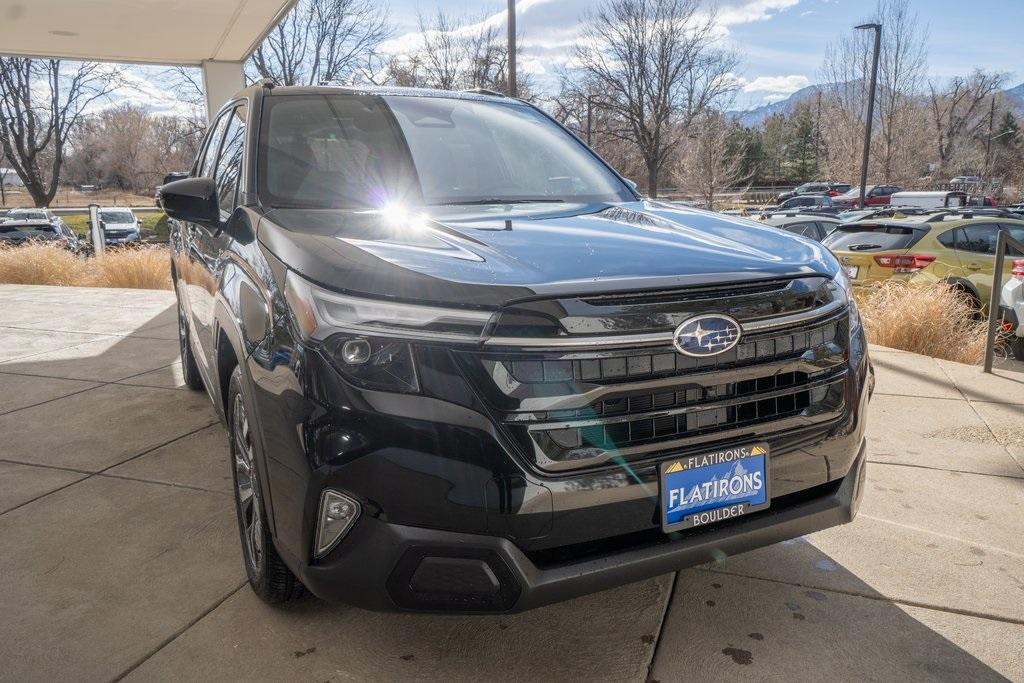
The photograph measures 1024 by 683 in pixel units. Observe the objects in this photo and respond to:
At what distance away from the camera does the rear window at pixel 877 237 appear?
1002 centimetres

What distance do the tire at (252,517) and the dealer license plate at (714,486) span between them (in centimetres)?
119

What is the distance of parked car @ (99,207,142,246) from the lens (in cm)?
2536

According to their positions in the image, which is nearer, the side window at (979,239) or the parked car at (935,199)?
the side window at (979,239)

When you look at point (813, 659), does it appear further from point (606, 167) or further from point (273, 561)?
point (606, 167)

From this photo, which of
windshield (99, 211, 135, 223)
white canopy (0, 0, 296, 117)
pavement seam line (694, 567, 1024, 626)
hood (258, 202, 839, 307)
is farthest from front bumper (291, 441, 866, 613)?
windshield (99, 211, 135, 223)

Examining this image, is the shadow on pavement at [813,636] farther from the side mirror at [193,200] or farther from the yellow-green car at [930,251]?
the yellow-green car at [930,251]

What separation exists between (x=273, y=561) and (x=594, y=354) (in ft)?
4.22

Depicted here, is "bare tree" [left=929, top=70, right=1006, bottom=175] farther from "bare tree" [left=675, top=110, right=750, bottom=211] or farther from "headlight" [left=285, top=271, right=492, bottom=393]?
"headlight" [left=285, top=271, right=492, bottom=393]

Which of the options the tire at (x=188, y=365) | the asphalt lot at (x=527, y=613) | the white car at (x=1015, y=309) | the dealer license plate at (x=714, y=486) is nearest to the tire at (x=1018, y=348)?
the white car at (x=1015, y=309)

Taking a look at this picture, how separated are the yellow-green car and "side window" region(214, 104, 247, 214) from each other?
26.7 feet

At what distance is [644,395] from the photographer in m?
2.05

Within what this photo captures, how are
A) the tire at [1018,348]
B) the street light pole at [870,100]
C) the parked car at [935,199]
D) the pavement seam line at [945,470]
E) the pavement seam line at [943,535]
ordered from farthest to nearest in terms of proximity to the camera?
the parked car at [935,199]
the street light pole at [870,100]
the tire at [1018,348]
the pavement seam line at [945,470]
the pavement seam line at [943,535]

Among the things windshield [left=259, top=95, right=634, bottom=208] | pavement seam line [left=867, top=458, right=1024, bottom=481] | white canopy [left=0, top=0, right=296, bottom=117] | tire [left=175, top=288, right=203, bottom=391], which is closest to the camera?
windshield [left=259, top=95, right=634, bottom=208]

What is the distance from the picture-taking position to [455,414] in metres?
1.92
